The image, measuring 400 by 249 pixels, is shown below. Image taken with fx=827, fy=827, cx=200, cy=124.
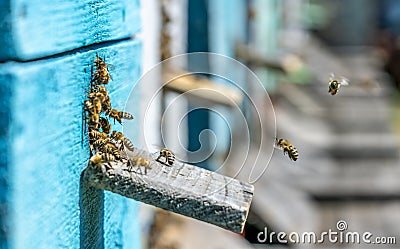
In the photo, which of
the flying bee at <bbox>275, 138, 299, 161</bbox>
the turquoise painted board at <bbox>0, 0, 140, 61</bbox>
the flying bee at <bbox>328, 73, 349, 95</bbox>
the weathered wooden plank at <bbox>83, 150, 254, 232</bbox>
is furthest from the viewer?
the flying bee at <bbox>328, 73, 349, 95</bbox>

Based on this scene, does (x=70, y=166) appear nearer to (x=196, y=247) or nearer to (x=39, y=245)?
(x=39, y=245)

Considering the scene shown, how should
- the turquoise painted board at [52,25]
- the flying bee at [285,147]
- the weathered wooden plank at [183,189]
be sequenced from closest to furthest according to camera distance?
the turquoise painted board at [52,25], the weathered wooden plank at [183,189], the flying bee at [285,147]

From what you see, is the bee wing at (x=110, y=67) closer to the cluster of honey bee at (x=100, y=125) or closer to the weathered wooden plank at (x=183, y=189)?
the cluster of honey bee at (x=100, y=125)

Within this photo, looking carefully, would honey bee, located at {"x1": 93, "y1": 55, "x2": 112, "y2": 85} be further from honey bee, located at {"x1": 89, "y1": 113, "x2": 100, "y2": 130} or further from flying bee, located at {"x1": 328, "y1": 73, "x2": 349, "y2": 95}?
flying bee, located at {"x1": 328, "y1": 73, "x2": 349, "y2": 95}

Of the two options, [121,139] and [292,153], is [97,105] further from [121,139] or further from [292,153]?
[292,153]

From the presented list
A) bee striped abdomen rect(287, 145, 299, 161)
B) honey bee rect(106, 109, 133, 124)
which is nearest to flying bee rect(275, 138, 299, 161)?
bee striped abdomen rect(287, 145, 299, 161)

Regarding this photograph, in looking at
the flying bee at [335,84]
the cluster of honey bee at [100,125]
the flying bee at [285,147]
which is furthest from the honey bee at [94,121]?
the flying bee at [335,84]
